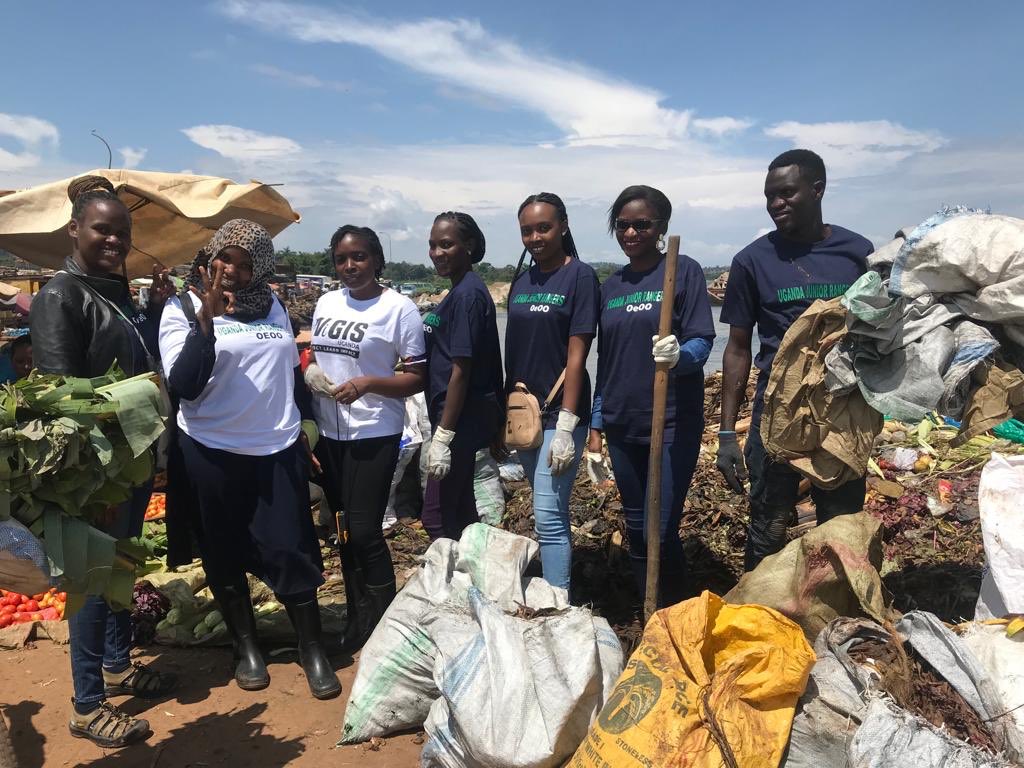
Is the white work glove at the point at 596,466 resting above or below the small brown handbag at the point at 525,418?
below

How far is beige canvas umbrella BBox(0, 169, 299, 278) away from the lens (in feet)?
12.8

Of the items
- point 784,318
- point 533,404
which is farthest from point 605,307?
point 784,318

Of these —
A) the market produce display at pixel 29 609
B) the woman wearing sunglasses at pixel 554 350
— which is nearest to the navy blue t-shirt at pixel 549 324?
the woman wearing sunglasses at pixel 554 350

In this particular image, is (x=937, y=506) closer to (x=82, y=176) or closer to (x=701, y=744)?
(x=701, y=744)

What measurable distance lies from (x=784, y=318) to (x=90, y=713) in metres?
3.07

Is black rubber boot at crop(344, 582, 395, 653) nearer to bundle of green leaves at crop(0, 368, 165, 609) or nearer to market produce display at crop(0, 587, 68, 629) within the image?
bundle of green leaves at crop(0, 368, 165, 609)

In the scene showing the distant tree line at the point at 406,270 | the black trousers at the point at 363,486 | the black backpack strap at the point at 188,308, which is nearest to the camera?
the black backpack strap at the point at 188,308

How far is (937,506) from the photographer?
458cm

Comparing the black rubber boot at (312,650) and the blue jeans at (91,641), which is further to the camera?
the black rubber boot at (312,650)

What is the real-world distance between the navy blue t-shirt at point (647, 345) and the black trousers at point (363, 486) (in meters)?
1.05

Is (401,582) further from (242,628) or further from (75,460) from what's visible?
(75,460)

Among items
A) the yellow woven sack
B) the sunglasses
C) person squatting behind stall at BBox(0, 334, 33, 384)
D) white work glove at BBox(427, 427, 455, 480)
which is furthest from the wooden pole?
person squatting behind stall at BBox(0, 334, 33, 384)

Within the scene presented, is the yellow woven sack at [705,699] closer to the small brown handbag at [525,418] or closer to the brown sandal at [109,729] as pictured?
the small brown handbag at [525,418]

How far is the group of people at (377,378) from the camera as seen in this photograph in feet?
8.95
